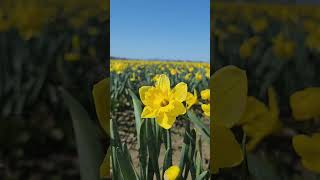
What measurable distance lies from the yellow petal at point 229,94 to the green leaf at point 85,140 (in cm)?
17

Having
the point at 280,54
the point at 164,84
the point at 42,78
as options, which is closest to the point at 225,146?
the point at 164,84

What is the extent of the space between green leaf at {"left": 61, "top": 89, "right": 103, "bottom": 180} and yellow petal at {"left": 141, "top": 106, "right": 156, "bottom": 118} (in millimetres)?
125

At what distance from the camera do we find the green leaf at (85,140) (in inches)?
16.1

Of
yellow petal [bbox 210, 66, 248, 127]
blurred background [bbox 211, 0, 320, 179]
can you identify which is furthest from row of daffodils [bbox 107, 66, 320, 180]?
blurred background [bbox 211, 0, 320, 179]

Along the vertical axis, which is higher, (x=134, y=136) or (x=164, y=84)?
(x=164, y=84)

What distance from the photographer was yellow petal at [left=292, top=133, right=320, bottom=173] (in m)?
0.41

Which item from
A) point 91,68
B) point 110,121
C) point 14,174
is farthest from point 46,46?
point 110,121

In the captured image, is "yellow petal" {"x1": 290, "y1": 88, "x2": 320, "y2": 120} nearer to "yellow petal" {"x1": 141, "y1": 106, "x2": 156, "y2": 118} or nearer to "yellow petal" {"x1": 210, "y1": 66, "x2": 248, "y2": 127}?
"yellow petal" {"x1": 210, "y1": 66, "x2": 248, "y2": 127}

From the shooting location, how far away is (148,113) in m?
0.56

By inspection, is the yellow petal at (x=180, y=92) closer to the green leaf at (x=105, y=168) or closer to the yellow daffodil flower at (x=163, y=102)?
the yellow daffodil flower at (x=163, y=102)

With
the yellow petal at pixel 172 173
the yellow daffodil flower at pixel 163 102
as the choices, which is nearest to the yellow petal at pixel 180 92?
the yellow daffodil flower at pixel 163 102

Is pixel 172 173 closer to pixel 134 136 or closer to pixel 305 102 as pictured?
pixel 305 102

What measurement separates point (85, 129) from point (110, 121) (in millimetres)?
111

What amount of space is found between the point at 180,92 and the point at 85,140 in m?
0.20
